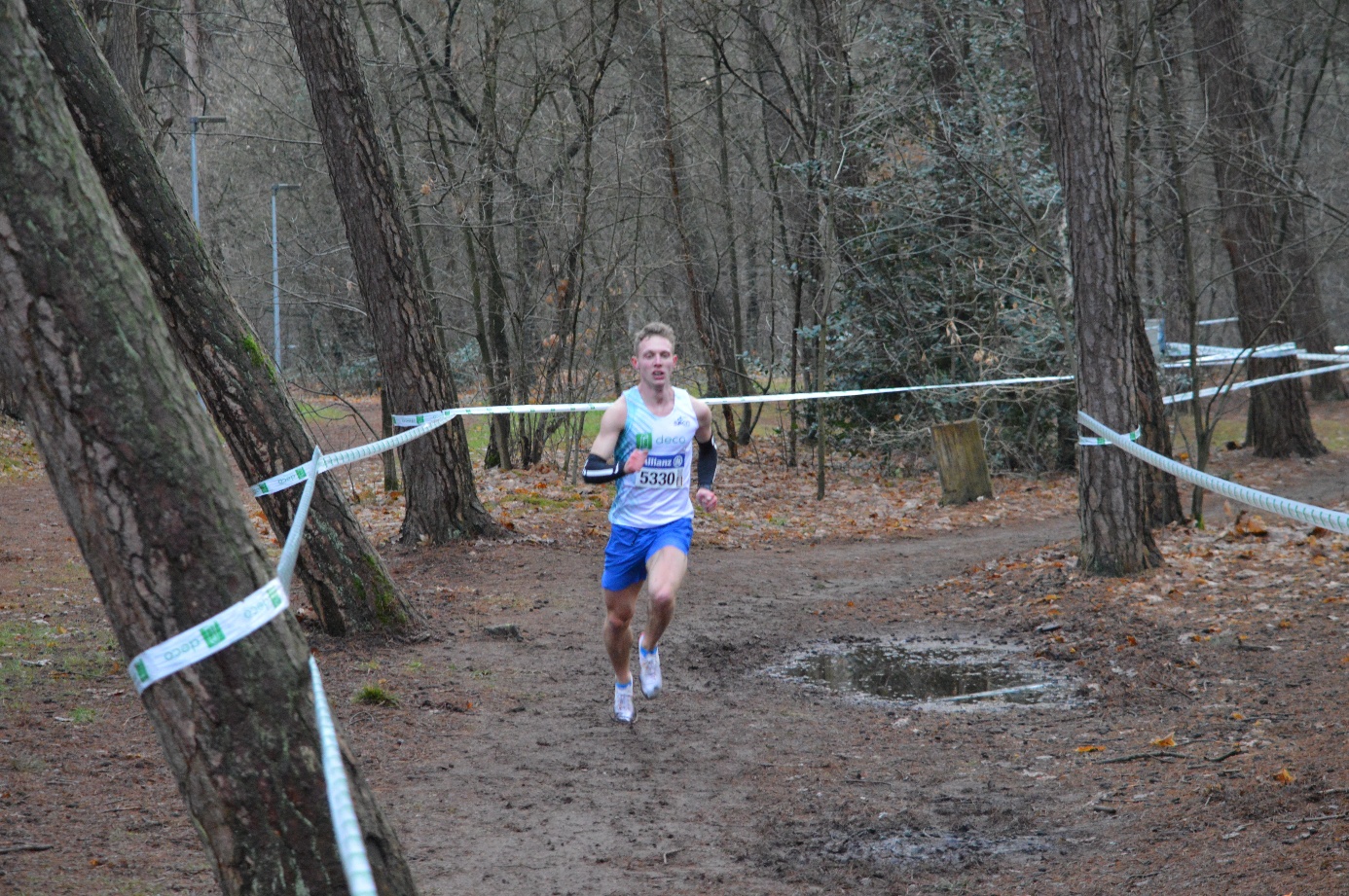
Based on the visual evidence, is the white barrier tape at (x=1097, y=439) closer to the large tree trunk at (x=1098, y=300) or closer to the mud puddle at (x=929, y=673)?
the large tree trunk at (x=1098, y=300)

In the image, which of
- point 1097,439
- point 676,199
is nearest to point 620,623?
point 1097,439

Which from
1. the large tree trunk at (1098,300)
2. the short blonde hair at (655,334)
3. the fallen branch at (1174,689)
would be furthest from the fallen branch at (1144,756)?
the large tree trunk at (1098,300)

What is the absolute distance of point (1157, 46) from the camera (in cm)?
1078

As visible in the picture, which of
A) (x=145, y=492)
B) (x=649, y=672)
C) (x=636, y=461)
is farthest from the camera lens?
(x=649, y=672)

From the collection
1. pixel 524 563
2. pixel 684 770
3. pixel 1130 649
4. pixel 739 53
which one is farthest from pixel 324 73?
pixel 739 53

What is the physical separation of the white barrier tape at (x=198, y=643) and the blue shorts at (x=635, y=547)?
3766 millimetres

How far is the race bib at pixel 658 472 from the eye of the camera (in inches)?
263

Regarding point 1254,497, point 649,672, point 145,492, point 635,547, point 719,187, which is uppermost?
point 719,187

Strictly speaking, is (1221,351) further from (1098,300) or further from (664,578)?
(664,578)

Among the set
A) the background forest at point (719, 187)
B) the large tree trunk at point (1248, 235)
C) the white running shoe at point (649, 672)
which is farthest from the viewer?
the large tree trunk at point (1248, 235)

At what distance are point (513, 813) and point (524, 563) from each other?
5.52 m

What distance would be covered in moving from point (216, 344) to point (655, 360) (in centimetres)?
261

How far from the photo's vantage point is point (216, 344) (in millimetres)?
7066

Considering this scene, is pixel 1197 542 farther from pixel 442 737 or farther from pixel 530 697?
pixel 442 737
